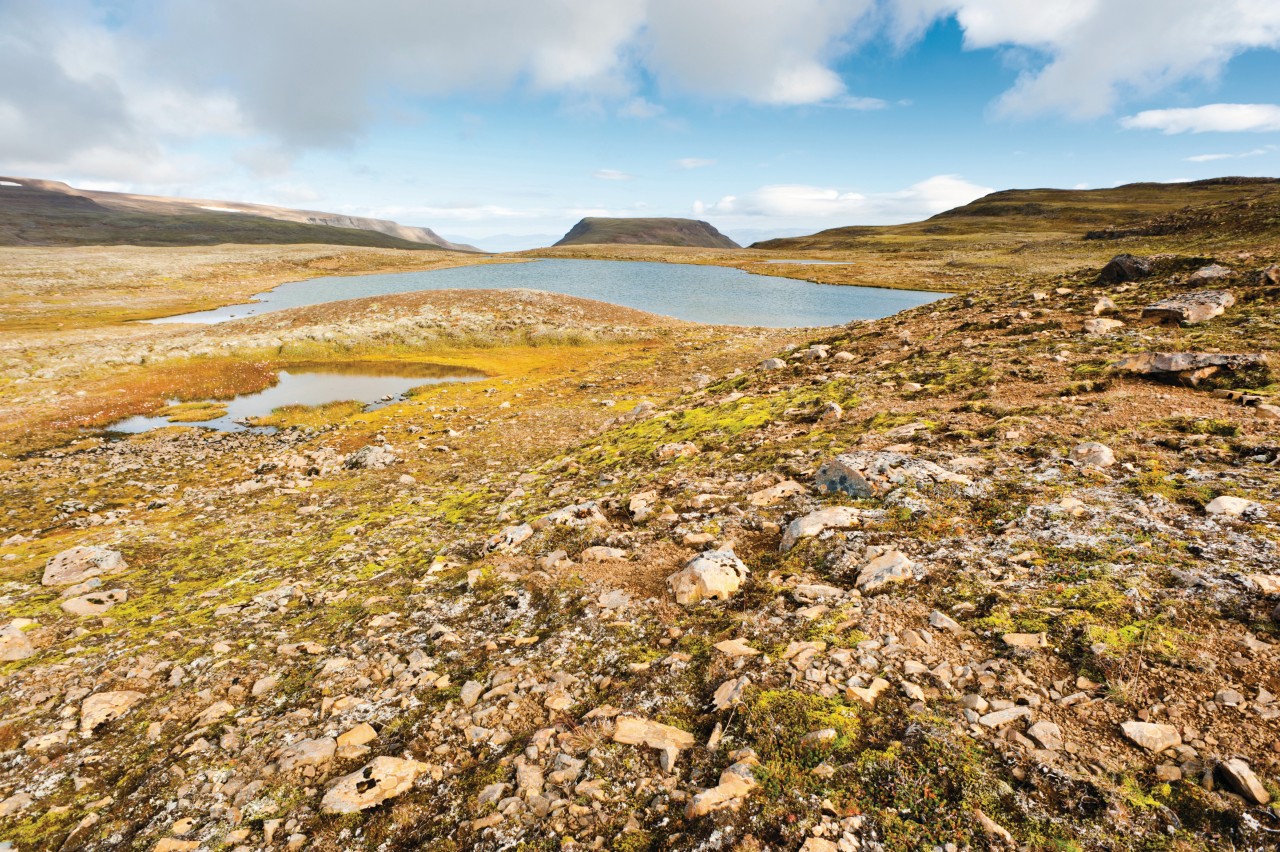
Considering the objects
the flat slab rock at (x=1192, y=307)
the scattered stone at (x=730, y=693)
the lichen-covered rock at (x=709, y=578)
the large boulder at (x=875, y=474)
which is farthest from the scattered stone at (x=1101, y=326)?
the scattered stone at (x=730, y=693)

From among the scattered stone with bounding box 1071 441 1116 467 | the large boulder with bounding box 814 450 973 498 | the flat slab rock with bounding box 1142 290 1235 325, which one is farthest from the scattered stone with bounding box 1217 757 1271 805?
the flat slab rock with bounding box 1142 290 1235 325

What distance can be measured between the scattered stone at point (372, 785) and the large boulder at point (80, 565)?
12.0 metres

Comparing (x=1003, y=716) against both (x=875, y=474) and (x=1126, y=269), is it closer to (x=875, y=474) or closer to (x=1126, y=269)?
(x=875, y=474)

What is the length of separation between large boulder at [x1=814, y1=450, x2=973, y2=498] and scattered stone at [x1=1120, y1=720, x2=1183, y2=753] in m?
4.85

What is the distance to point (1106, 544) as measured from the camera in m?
6.64

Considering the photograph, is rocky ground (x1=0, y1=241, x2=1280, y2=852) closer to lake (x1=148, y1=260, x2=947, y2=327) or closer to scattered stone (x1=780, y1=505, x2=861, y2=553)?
scattered stone (x1=780, y1=505, x2=861, y2=553)

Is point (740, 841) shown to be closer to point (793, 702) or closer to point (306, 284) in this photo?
point (793, 702)

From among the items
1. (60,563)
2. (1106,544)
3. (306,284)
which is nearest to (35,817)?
(60,563)

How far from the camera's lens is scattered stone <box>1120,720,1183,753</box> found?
419 cm

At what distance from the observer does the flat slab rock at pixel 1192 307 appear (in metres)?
14.0

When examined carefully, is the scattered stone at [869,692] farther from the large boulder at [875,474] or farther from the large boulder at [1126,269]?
the large boulder at [1126,269]

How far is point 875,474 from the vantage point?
957 cm

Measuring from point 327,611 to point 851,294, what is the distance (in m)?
98.1

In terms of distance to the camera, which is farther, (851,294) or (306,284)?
(306,284)
